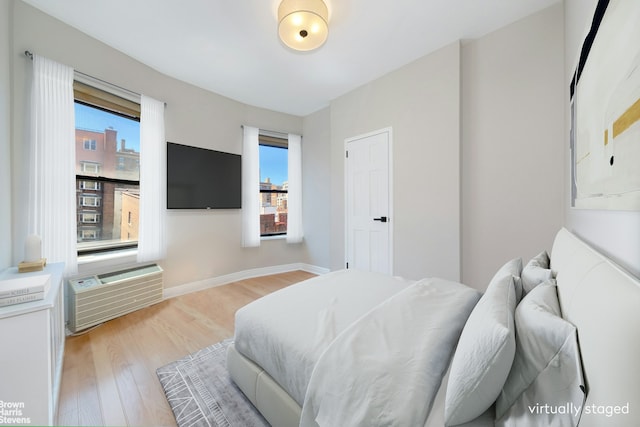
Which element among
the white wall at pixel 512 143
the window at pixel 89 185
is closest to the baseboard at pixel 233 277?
the window at pixel 89 185

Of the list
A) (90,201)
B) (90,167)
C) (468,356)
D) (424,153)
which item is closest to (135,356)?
(90,201)

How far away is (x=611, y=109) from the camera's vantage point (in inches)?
30.8

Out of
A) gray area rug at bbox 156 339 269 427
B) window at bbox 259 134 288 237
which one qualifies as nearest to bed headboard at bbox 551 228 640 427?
gray area rug at bbox 156 339 269 427

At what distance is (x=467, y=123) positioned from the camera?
2381 mm

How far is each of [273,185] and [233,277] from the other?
67.8 inches

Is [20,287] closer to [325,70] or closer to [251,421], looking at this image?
[251,421]

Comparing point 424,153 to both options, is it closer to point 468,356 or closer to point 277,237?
point 468,356

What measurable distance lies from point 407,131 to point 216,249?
10.2 feet

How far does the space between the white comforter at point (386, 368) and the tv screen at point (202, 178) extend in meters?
2.95

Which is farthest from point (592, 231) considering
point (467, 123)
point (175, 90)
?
point (175, 90)

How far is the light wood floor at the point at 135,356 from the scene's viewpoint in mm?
1309

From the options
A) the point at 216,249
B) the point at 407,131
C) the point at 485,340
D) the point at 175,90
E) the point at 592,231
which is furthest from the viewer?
the point at 216,249

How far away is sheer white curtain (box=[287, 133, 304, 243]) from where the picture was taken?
165 inches

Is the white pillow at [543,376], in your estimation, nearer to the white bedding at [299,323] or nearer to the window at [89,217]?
the white bedding at [299,323]
